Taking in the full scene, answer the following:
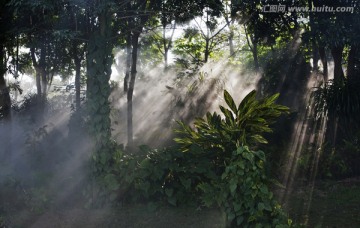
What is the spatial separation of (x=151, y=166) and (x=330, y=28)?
6.91m

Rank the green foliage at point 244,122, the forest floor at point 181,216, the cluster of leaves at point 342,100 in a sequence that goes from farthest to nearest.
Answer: the cluster of leaves at point 342,100, the forest floor at point 181,216, the green foliage at point 244,122

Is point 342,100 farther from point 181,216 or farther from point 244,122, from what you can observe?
point 181,216

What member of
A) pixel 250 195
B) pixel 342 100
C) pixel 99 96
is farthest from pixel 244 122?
pixel 342 100

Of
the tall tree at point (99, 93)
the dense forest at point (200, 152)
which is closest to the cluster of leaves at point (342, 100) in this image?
the dense forest at point (200, 152)

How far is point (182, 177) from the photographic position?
7121mm

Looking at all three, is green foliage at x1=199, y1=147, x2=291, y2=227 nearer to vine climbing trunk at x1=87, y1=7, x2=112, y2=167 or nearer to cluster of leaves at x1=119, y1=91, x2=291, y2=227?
cluster of leaves at x1=119, y1=91, x2=291, y2=227

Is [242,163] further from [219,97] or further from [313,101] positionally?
[219,97]

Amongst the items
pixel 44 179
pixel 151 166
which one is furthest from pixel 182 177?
pixel 44 179

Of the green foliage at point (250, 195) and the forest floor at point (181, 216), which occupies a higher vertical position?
the green foliage at point (250, 195)

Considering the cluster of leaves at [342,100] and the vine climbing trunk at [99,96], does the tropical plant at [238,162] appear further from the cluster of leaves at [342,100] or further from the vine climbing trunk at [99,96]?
the cluster of leaves at [342,100]

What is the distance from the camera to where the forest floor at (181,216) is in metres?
6.33

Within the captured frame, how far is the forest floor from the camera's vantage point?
20.8 ft

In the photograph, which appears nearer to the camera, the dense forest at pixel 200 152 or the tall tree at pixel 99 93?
the dense forest at pixel 200 152

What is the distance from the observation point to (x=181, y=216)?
6.74 meters
